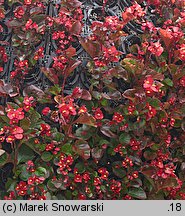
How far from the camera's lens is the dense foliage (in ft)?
5.79

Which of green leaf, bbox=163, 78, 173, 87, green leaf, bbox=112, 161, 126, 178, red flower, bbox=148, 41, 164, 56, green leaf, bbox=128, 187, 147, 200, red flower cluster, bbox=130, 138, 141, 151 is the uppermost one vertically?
red flower, bbox=148, 41, 164, 56

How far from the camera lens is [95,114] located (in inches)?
71.5

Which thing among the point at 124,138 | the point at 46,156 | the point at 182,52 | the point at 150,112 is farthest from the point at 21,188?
the point at 182,52

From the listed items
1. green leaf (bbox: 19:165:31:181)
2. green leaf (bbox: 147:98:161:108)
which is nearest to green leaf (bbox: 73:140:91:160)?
green leaf (bbox: 19:165:31:181)

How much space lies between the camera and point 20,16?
1.92m

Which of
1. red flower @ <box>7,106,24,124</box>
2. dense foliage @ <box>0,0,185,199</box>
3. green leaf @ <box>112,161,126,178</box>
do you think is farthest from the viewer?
green leaf @ <box>112,161,126,178</box>

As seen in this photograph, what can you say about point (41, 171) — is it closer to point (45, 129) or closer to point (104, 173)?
point (45, 129)

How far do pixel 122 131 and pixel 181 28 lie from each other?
1.96ft

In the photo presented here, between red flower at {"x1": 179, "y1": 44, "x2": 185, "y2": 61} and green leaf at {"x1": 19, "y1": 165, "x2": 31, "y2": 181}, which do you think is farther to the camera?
red flower at {"x1": 179, "y1": 44, "x2": 185, "y2": 61}

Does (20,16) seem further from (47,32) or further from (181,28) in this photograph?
(181,28)

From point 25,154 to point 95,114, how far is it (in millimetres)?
346

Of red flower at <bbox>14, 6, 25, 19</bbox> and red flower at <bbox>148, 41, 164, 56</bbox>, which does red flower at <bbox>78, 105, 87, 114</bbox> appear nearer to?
red flower at <bbox>148, 41, 164, 56</bbox>

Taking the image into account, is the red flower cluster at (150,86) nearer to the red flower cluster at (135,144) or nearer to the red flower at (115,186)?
the red flower cluster at (135,144)

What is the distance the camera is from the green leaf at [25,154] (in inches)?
70.5
